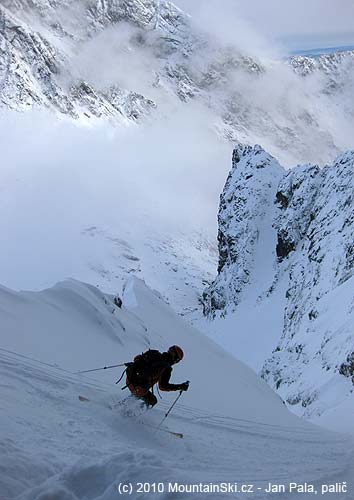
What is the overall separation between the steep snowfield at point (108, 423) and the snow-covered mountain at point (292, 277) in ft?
23.2

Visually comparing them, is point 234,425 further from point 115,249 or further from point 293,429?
point 115,249

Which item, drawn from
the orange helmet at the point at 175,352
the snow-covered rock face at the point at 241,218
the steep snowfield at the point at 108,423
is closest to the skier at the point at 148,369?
the orange helmet at the point at 175,352

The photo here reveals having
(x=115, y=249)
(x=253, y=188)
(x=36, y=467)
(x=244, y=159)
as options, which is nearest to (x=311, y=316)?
(x=36, y=467)

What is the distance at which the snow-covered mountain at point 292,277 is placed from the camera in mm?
26156

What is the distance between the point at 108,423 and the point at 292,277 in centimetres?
4463

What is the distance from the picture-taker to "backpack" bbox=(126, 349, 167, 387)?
977cm

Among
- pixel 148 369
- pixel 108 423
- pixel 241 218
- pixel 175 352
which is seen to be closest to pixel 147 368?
pixel 148 369

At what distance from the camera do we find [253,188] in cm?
Result: 7425

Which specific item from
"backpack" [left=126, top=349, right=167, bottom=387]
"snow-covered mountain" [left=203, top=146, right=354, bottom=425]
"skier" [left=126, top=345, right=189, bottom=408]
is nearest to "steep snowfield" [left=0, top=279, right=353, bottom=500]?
"skier" [left=126, top=345, right=189, bottom=408]

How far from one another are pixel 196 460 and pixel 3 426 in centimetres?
301

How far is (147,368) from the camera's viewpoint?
32.1ft

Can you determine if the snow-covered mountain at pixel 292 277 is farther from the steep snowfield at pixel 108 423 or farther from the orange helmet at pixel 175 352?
the orange helmet at pixel 175 352

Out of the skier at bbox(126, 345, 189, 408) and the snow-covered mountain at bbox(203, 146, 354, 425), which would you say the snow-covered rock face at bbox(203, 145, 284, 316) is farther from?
the skier at bbox(126, 345, 189, 408)

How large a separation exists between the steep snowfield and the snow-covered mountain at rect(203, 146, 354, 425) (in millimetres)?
7075
